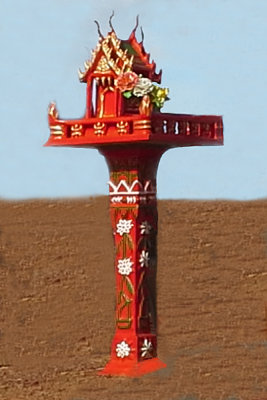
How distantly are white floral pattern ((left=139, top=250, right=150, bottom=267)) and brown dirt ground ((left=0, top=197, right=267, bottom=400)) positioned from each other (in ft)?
5.36

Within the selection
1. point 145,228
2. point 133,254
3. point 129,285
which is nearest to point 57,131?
point 145,228

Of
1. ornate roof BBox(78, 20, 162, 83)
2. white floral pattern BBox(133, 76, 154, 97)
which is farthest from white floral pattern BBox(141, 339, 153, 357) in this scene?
ornate roof BBox(78, 20, 162, 83)

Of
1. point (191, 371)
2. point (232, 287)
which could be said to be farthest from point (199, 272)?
point (191, 371)

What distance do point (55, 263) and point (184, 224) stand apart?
194 inches

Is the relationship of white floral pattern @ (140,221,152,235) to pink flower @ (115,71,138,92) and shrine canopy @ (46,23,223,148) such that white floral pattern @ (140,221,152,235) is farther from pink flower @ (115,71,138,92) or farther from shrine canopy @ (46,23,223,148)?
pink flower @ (115,71,138,92)

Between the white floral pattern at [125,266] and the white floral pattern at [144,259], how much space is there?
0.16 metres

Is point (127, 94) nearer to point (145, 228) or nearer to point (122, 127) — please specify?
point (122, 127)

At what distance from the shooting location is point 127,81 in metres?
18.9

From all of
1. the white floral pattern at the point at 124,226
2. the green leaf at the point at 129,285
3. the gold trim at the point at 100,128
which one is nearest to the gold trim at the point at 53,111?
the gold trim at the point at 100,128

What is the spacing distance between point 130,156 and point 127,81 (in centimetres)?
112

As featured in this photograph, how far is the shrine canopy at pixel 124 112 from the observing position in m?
18.6

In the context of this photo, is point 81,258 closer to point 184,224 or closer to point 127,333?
point 184,224

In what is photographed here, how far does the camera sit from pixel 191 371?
20812 millimetres

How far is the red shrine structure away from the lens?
18938 millimetres
